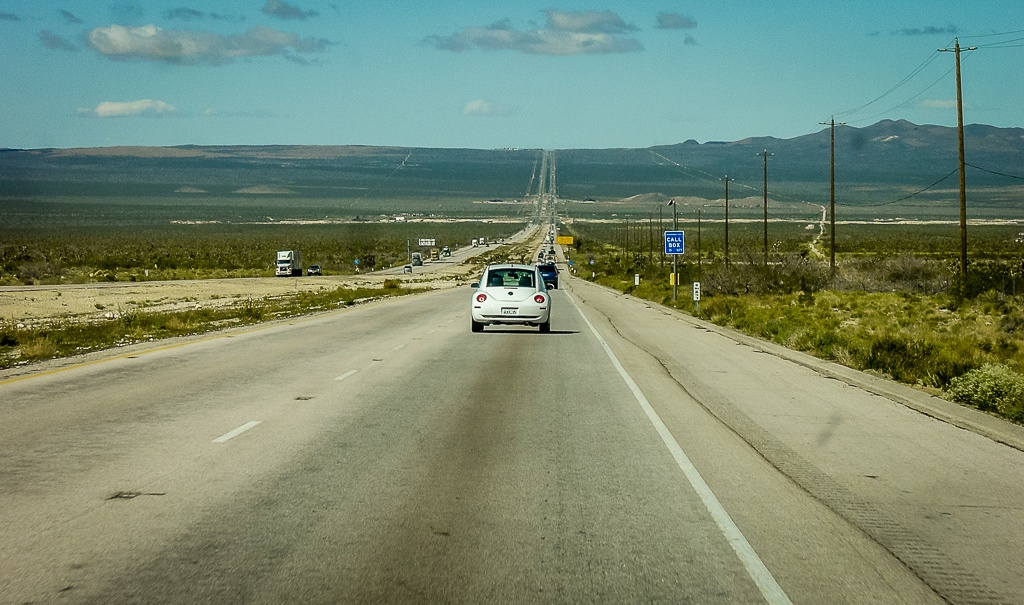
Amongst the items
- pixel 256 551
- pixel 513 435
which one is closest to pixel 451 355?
pixel 513 435

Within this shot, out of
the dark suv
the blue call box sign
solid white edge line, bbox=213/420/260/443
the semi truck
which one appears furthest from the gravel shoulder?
solid white edge line, bbox=213/420/260/443

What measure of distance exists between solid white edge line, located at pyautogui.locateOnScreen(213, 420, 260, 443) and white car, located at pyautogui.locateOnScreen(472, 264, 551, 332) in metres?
16.5

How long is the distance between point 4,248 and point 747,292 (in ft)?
279

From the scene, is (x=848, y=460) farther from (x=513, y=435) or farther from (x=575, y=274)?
(x=575, y=274)

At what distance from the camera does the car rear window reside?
96.5 feet

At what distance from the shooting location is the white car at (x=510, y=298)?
29344 mm

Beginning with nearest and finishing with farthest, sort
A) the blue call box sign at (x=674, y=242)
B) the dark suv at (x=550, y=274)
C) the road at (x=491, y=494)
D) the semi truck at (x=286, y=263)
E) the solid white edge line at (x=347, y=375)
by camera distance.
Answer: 1. the road at (x=491, y=494)
2. the solid white edge line at (x=347, y=375)
3. the blue call box sign at (x=674, y=242)
4. the dark suv at (x=550, y=274)
5. the semi truck at (x=286, y=263)

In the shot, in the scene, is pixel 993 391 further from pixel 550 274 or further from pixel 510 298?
pixel 550 274

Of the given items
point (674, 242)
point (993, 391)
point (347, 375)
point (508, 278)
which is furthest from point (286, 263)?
point (993, 391)

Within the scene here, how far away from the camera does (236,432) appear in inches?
481

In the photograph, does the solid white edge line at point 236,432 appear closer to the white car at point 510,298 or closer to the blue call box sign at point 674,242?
the white car at point 510,298

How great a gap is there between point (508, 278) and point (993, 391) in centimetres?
1596

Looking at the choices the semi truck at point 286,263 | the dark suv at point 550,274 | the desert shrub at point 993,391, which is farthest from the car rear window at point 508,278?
the semi truck at point 286,263

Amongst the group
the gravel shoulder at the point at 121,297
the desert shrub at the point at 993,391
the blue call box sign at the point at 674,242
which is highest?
the blue call box sign at the point at 674,242
